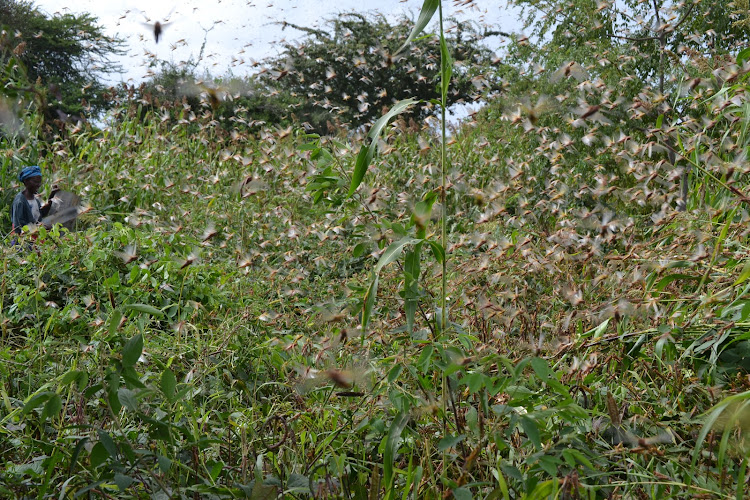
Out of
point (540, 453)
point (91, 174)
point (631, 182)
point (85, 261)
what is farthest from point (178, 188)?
point (540, 453)

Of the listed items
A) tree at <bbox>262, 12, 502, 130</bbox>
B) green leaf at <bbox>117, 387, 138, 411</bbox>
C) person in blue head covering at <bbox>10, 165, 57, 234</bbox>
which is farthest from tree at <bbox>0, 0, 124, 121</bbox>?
green leaf at <bbox>117, 387, 138, 411</bbox>

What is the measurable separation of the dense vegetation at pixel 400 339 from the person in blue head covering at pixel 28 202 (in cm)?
31

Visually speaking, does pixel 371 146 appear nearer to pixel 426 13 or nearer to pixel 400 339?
pixel 426 13

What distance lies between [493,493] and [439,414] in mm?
193

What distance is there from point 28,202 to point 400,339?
4541mm

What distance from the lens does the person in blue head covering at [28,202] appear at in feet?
17.1

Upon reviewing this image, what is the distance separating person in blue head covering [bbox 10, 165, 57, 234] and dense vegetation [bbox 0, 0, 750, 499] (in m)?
0.31

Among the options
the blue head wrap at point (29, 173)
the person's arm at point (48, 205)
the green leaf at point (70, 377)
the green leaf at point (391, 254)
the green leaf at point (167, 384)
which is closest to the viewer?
the green leaf at point (391, 254)

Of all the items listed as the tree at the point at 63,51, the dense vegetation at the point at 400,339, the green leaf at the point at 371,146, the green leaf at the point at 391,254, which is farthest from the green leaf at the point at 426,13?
the tree at the point at 63,51

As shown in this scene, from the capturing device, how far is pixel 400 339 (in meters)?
2.01

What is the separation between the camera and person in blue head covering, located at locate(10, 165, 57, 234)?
520 cm

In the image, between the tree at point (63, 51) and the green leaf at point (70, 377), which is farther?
the tree at point (63, 51)

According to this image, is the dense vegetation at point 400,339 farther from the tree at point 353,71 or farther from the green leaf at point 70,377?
the tree at point 353,71

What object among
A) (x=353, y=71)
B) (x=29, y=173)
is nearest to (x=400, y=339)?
(x=29, y=173)
